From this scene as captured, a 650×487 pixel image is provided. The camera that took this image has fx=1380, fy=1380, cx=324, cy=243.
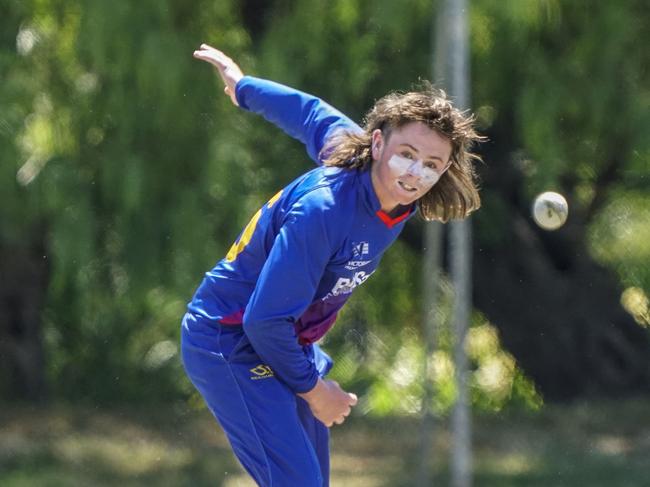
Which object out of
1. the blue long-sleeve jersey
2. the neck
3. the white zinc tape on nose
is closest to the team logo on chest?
the blue long-sleeve jersey

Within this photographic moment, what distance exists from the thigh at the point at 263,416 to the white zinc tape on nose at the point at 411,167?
65 cm

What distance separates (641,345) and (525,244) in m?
1.08

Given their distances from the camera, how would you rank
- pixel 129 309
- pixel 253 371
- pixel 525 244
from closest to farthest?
pixel 253 371, pixel 129 309, pixel 525 244

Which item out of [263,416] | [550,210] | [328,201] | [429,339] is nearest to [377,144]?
[328,201]

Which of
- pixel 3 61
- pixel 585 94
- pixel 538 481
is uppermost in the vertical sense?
pixel 3 61

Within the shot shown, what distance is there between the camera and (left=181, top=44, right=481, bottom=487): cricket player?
11.6 ft

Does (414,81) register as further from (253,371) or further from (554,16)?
(253,371)

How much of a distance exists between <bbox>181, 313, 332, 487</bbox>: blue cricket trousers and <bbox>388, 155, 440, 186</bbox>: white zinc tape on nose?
612mm

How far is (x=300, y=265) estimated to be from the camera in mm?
3447

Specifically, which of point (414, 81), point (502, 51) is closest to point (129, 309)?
point (414, 81)

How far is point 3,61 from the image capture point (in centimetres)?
756

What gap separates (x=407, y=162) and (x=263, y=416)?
2.57 feet

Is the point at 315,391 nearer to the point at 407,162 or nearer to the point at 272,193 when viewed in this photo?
the point at 407,162

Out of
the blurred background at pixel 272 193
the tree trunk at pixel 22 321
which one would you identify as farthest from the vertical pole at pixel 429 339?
the tree trunk at pixel 22 321
